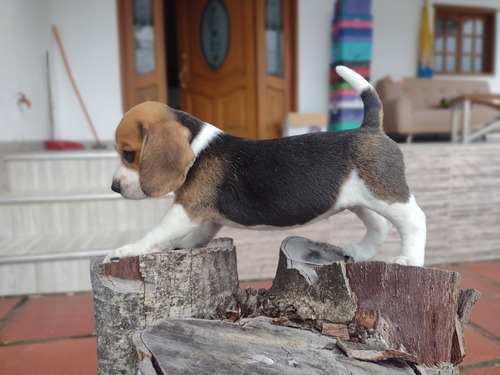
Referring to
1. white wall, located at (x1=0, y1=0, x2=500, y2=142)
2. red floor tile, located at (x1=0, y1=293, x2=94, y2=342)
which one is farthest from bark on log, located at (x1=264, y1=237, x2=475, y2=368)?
white wall, located at (x1=0, y1=0, x2=500, y2=142)

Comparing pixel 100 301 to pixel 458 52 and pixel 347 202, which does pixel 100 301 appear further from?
pixel 458 52

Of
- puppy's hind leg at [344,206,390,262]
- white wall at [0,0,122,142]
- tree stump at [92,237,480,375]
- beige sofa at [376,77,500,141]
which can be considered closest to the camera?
tree stump at [92,237,480,375]

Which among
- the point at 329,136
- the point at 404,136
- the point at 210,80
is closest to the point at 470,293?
the point at 329,136

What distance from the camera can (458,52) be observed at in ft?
19.3

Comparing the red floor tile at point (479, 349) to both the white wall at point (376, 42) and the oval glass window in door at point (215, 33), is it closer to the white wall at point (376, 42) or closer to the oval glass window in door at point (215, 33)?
the white wall at point (376, 42)

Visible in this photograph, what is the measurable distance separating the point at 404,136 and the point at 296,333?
4.21 metres

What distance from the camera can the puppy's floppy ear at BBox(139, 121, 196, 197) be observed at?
0.84 meters

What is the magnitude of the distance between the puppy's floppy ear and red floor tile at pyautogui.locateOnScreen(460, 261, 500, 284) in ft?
7.41

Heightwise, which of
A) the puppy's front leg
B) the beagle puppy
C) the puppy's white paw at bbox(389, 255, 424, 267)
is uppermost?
the beagle puppy

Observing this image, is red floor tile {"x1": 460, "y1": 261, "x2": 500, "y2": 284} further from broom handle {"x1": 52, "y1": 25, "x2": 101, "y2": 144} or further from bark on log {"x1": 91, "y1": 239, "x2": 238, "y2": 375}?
→ broom handle {"x1": 52, "y1": 25, "x2": 101, "y2": 144}

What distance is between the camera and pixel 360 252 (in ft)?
3.51

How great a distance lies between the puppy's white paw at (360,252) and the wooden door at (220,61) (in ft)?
12.3

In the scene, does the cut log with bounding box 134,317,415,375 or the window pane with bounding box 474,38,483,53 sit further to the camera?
the window pane with bounding box 474,38,483,53

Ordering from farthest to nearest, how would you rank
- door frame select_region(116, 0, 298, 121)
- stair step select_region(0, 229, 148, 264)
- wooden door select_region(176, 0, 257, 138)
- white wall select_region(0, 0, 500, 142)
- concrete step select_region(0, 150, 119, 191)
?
wooden door select_region(176, 0, 257, 138) → door frame select_region(116, 0, 298, 121) → white wall select_region(0, 0, 500, 142) → concrete step select_region(0, 150, 119, 191) → stair step select_region(0, 229, 148, 264)
